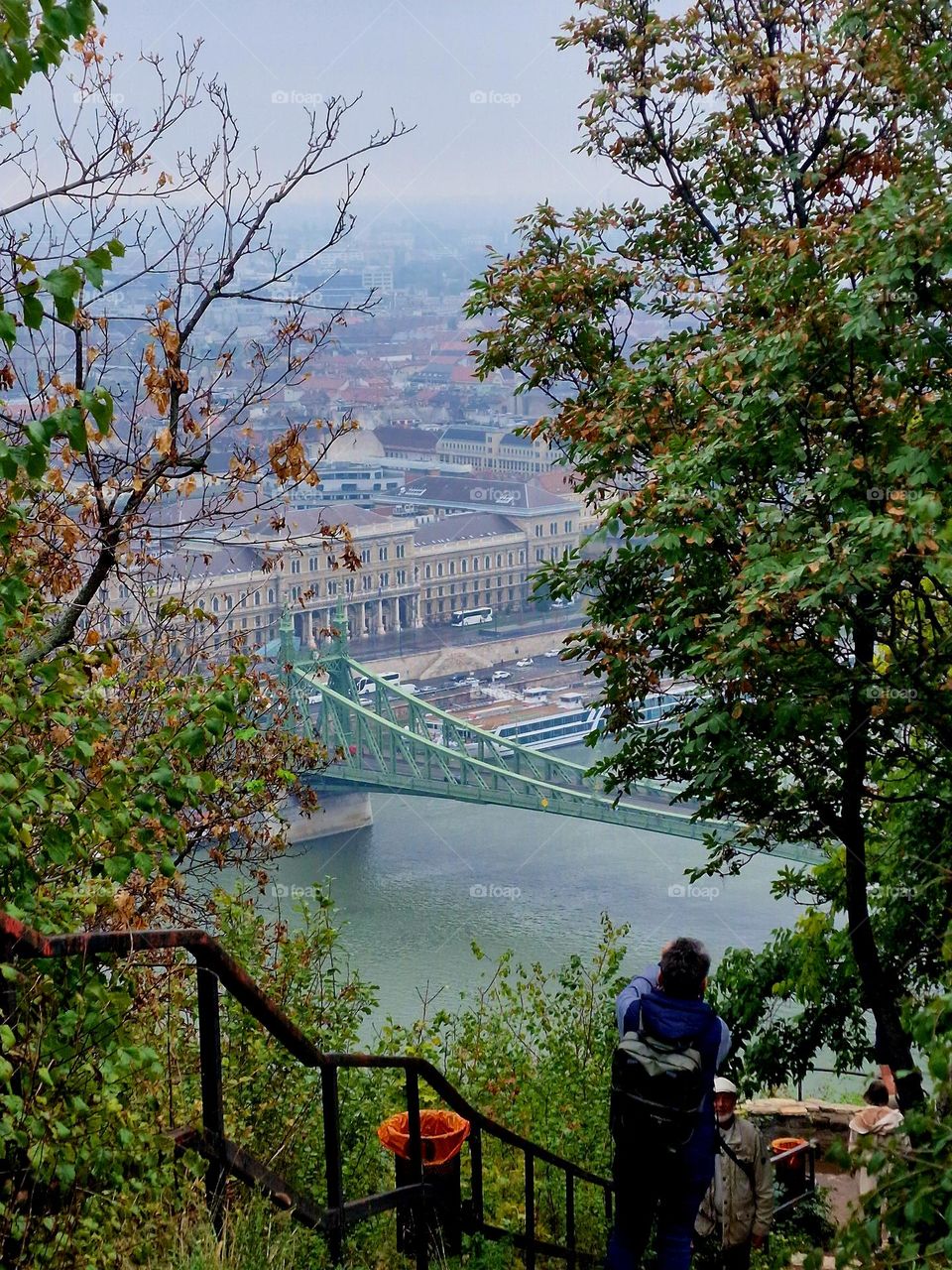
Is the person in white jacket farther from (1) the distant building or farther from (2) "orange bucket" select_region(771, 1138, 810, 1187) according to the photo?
(1) the distant building

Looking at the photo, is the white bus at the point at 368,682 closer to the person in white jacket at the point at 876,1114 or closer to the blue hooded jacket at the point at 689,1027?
the person in white jacket at the point at 876,1114

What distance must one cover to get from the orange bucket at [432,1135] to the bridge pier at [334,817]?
19921 millimetres

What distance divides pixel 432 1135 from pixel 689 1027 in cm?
98

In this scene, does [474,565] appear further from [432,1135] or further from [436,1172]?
[436,1172]

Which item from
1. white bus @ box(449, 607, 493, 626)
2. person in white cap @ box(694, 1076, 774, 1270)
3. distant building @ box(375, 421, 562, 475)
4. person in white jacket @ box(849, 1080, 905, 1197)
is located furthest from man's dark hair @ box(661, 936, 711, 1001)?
distant building @ box(375, 421, 562, 475)

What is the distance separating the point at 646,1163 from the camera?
2342 millimetres

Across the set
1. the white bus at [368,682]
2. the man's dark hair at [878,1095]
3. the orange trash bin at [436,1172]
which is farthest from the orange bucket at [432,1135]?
the white bus at [368,682]

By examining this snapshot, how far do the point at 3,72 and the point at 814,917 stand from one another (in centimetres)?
412

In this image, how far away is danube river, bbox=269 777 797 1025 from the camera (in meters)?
15.9

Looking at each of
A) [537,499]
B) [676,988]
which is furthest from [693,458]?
[537,499]

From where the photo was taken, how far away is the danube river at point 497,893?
15.9 metres

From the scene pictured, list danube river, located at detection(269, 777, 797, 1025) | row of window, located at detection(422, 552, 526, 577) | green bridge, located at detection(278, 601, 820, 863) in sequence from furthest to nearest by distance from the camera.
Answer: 1. row of window, located at detection(422, 552, 526, 577)
2. green bridge, located at detection(278, 601, 820, 863)
3. danube river, located at detection(269, 777, 797, 1025)

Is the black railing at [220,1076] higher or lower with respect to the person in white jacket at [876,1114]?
higher

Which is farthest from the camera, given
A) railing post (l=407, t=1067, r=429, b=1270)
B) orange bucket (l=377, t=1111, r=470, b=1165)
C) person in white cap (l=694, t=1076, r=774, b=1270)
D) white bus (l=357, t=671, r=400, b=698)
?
white bus (l=357, t=671, r=400, b=698)
